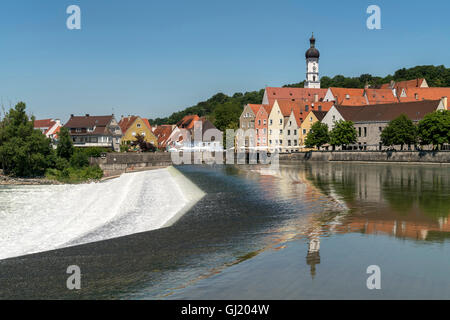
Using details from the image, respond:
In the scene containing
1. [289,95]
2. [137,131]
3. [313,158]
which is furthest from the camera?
[289,95]

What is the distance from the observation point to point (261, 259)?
14.9m

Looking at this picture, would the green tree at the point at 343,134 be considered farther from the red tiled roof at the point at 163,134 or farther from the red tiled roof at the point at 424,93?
the red tiled roof at the point at 163,134

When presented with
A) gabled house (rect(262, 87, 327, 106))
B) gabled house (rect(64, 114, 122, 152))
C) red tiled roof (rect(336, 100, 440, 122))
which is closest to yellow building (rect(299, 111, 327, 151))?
red tiled roof (rect(336, 100, 440, 122))

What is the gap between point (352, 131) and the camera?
89188mm

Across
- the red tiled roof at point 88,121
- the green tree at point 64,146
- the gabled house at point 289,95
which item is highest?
the gabled house at point 289,95

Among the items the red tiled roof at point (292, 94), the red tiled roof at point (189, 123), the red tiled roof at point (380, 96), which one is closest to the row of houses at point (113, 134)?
the red tiled roof at point (189, 123)

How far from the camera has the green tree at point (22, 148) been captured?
55.9 metres

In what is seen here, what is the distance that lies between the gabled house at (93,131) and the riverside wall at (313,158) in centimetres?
1991

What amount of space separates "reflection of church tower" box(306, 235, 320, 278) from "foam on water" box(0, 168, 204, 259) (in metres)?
7.84

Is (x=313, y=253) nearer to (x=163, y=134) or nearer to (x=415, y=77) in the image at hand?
(x=163, y=134)

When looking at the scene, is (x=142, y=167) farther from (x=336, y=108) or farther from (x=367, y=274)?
(x=367, y=274)

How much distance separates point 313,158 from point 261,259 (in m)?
77.1

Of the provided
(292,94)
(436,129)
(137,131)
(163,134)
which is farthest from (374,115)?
(163,134)
